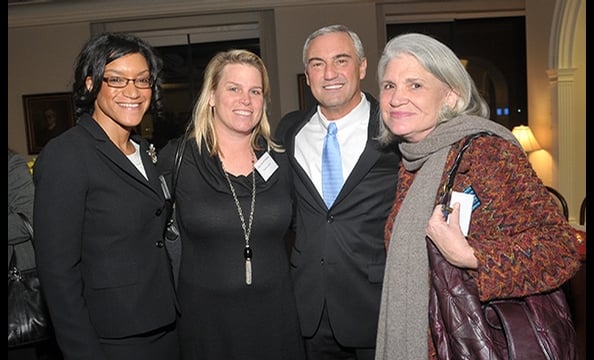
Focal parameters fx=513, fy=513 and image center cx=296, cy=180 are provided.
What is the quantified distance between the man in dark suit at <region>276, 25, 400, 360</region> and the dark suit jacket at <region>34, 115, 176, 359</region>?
2.00ft

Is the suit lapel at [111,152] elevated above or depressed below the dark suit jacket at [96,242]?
above

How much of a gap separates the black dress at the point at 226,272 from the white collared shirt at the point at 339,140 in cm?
26

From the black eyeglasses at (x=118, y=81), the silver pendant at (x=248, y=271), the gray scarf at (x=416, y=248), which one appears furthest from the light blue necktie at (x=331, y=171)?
the black eyeglasses at (x=118, y=81)

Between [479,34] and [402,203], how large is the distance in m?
6.66

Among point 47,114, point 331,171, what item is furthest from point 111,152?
point 47,114

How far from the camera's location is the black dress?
6.73 feet

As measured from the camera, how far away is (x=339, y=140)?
7.57 ft

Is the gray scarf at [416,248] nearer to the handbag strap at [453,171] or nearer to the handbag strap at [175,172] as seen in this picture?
the handbag strap at [453,171]

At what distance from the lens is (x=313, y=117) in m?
2.48

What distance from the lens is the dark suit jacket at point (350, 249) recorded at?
6.95ft

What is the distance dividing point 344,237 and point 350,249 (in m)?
0.06

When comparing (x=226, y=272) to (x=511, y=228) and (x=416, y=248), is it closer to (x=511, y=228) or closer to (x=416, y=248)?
(x=416, y=248)

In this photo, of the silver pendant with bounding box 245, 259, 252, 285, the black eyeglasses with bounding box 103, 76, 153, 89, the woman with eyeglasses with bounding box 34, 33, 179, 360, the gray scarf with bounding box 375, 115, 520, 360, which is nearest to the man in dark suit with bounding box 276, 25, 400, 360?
the silver pendant with bounding box 245, 259, 252, 285
